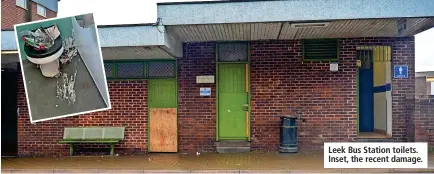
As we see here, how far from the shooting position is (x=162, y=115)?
9.96 meters

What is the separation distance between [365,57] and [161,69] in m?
5.60

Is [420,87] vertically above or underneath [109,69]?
underneath

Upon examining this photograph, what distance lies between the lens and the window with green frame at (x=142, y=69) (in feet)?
32.7

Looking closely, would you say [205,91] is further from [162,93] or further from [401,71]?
[401,71]

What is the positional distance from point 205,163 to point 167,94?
7.86 feet

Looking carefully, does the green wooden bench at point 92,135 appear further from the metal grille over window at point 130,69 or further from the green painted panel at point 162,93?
the metal grille over window at point 130,69

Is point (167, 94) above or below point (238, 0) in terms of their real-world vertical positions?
below

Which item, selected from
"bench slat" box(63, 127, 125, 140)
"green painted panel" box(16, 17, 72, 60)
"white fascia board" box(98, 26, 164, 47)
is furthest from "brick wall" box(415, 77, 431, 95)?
"green painted panel" box(16, 17, 72, 60)

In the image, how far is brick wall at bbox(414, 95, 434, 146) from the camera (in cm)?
904

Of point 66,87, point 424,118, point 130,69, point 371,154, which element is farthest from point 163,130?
point 424,118

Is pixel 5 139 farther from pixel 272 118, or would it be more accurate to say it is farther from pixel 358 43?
pixel 358 43

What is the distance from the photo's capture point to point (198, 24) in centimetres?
774

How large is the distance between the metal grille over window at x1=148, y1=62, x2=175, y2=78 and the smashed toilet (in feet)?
16.9

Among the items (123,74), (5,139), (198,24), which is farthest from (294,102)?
(5,139)
